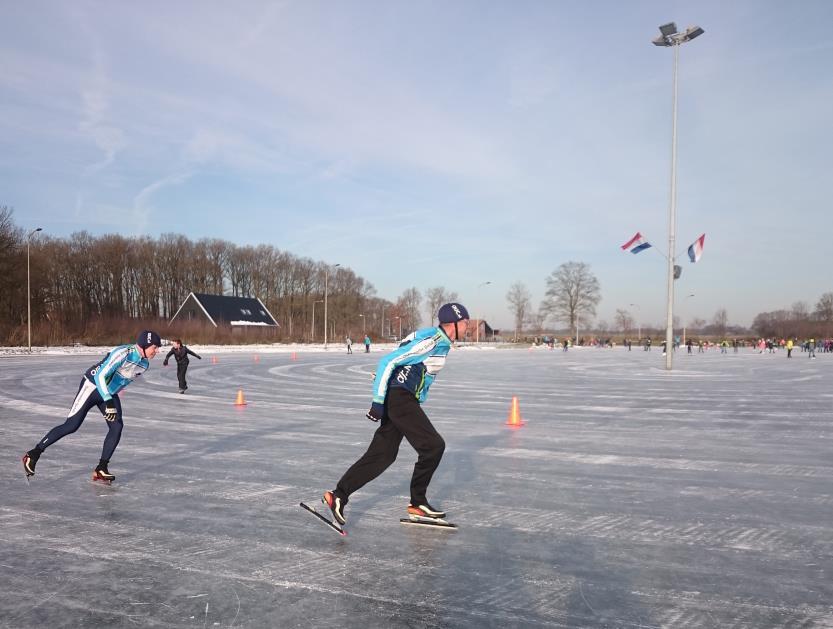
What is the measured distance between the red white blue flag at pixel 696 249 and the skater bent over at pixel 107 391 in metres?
29.5

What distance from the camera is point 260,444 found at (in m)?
9.75

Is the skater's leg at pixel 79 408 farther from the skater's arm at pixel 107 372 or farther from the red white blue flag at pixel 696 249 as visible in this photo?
the red white blue flag at pixel 696 249

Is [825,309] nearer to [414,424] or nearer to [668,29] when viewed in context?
[668,29]

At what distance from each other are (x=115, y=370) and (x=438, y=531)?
13.2ft

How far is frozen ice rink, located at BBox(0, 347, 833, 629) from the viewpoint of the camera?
3764mm

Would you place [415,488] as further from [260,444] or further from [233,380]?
[233,380]

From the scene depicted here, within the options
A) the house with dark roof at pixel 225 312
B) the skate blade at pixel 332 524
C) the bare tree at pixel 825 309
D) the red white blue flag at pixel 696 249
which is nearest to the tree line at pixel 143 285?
the house with dark roof at pixel 225 312

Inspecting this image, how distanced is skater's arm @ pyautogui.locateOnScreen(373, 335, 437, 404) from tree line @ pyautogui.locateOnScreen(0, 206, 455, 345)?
5318 centimetres

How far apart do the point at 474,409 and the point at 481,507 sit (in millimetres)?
8634

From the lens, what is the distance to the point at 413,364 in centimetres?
530

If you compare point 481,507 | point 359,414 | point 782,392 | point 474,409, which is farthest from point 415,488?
point 782,392

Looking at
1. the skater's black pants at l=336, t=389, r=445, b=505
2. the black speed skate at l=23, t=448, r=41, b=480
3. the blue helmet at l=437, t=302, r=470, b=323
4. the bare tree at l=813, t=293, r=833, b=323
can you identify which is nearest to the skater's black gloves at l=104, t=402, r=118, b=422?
the black speed skate at l=23, t=448, r=41, b=480

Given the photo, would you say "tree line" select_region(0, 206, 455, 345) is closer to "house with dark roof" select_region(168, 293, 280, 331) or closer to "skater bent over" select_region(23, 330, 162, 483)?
"house with dark roof" select_region(168, 293, 280, 331)

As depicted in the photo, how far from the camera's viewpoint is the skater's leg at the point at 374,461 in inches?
209
